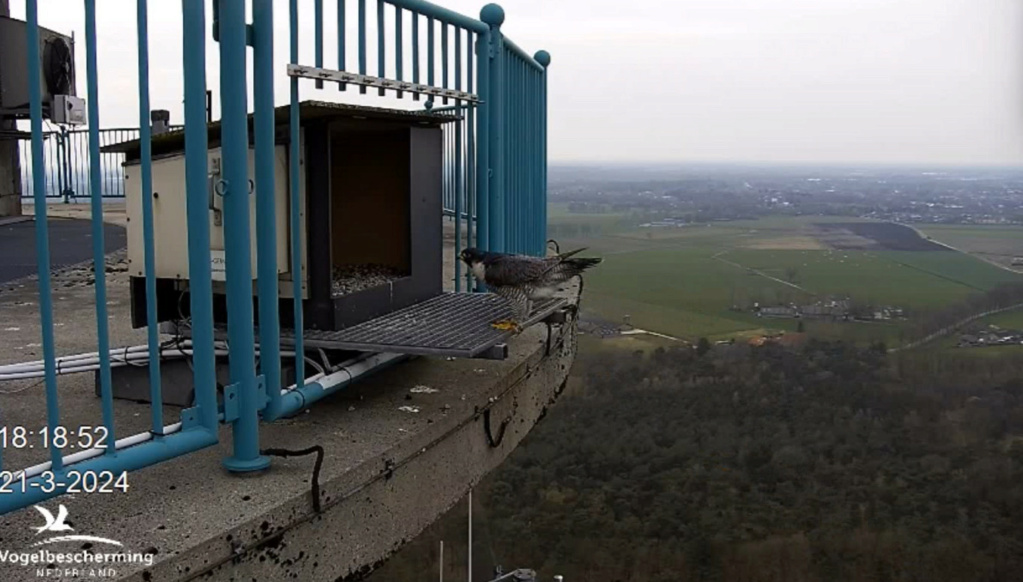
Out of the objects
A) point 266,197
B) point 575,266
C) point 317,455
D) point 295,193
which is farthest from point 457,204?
point 317,455

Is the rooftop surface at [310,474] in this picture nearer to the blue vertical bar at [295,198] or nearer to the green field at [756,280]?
the blue vertical bar at [295,198]

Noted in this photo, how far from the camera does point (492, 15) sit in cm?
490

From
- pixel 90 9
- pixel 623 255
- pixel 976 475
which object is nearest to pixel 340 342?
pixel 90 9

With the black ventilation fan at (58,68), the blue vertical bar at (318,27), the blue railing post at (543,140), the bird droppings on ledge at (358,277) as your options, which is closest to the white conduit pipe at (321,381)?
the bird droppings on ledge at (358,277)

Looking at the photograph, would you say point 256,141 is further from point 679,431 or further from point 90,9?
point 679,431

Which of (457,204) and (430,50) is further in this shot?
(457,204)

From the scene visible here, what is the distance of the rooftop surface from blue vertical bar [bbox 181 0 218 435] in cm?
30

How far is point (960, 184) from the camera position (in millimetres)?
39844

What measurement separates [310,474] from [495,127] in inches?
104

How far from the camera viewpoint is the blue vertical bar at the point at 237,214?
8.23 feet

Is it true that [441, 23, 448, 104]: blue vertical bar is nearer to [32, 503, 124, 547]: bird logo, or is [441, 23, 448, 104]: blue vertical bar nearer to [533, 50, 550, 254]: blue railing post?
[533, 50, 550, 254]: blue railing post

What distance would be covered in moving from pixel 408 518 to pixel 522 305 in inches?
55.8

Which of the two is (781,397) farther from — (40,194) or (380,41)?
(40,194)

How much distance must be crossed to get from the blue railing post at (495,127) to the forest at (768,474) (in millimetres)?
12565
